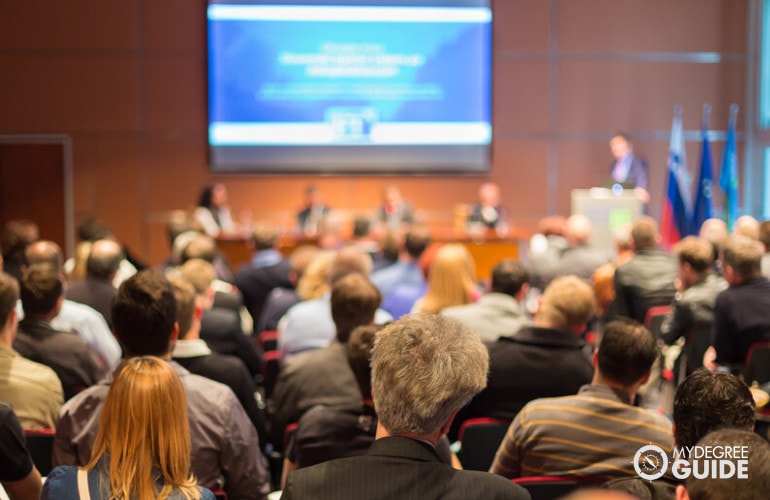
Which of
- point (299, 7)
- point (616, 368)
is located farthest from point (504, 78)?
point (616, 368)

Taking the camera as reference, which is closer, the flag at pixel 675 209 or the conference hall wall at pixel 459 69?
the flag at pixel 675 209

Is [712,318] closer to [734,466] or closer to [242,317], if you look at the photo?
[242,317]

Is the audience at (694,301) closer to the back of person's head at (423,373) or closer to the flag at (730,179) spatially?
the back of person's head at (423,373)

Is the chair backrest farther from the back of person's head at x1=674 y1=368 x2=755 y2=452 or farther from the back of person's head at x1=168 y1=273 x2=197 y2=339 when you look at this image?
the back of person's head at x1=168 y1=273 x2=197 y2=339

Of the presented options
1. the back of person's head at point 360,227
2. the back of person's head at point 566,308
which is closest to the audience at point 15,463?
the back of person's head at point 566,308

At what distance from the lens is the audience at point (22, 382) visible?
3.19 metres

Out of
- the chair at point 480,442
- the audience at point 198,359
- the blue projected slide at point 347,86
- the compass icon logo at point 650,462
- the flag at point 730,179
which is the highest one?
the blue projected slide at point 347,86

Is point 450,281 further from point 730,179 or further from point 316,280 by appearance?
point 730,179

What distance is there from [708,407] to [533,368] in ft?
4.72

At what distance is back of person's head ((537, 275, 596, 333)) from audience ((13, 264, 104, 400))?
6.38 feet

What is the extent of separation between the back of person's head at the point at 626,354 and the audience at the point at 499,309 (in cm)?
122

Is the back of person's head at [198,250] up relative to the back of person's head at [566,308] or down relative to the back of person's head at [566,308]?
up

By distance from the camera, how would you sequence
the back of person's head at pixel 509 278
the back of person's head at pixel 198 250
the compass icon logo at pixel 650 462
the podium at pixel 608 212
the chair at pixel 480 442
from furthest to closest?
the podium at pixel 608 212, the back of person's head at pixel 198 250, the back of person's head at pixel 509 278, the chair at pixel 480 442, the compass icon logo at pixel 650 462

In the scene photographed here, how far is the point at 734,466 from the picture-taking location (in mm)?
1383
